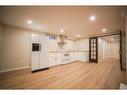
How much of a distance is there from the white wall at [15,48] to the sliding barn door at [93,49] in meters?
4.37

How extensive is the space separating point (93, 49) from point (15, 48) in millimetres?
5081

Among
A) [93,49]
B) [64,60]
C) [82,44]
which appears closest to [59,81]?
[64,60]

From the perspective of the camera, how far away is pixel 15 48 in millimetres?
3834

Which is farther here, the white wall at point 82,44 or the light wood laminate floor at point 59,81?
the white wall at point 82,44

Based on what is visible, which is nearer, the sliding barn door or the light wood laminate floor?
the light wood laminate floor

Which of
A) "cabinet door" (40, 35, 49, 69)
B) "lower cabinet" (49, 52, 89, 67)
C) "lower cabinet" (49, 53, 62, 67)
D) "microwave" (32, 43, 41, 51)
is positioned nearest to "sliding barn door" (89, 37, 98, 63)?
"lower cabinet" (49, 52, 89, 67)

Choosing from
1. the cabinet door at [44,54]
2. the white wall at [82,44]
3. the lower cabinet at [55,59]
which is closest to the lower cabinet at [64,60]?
the lower cabinet at [55,59]

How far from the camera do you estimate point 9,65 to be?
143 inches

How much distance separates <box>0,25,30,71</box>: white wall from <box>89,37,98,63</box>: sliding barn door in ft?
14.3

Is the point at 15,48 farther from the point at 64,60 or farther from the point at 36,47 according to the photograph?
the point at 64,60

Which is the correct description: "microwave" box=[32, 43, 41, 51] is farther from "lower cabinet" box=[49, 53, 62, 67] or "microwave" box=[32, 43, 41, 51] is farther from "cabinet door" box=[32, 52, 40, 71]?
"lower cabinet" box=[49, 53, 62, 67]

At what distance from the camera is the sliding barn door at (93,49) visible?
19.4ft

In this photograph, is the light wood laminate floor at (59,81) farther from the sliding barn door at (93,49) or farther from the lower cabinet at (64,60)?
the sliding barn door at (93,49)

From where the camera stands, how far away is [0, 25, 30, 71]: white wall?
11.5 ft
